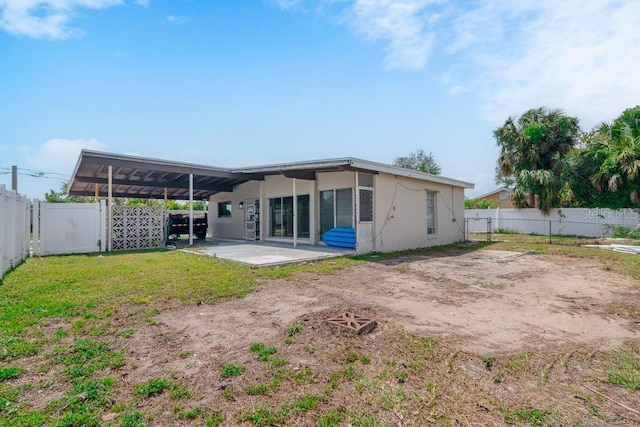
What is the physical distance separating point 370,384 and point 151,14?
9582 mm

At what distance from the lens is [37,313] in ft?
13.7

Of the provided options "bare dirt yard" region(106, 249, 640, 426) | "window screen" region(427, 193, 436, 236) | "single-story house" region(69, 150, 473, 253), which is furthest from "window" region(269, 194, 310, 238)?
"bare dirt yard" region(106, 249, 640, 426)

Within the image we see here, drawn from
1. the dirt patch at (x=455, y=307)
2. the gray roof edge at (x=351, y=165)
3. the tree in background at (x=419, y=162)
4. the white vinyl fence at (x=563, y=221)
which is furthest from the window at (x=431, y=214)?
the tree in background at (x=419, y=162)

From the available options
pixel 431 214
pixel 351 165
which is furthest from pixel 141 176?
pixel 431 214

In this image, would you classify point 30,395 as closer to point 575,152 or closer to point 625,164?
point 625,164

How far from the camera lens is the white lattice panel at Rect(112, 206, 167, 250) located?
38.1ft

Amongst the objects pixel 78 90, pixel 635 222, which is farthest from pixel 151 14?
pixel 635 222

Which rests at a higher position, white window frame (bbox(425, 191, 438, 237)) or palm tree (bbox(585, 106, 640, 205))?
palm tree (bbox(585, 106, 640, 205))

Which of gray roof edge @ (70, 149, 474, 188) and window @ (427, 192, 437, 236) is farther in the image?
window @ (427, 192, 437, 236)

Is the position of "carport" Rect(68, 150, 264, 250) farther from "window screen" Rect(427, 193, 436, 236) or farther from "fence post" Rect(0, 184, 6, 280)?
"window screen" Rect(427, 193, 436, 236)

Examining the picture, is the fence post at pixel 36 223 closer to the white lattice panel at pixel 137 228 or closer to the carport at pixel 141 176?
the carport at pixel 141 176

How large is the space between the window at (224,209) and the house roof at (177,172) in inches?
50.5

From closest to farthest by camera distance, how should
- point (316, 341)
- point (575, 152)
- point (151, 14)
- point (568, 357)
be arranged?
point (568, 357)
point (316, 341)
point (151, 14)
point (575, 152)

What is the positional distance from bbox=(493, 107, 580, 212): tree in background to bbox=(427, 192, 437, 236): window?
8.64 meters
